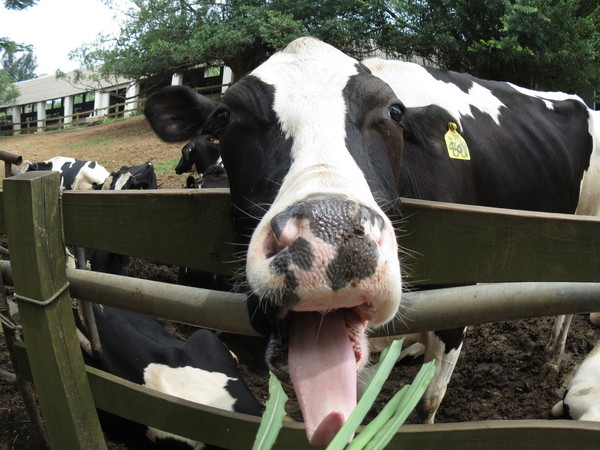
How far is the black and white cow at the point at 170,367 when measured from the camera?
9.45ft

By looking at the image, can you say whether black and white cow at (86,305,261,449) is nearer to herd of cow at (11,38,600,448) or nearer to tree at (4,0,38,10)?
herd of cow at (11,38,600,448)

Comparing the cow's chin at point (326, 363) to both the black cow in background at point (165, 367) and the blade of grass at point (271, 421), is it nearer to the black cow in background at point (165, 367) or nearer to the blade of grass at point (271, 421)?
the blade of grass at point (271, 421)

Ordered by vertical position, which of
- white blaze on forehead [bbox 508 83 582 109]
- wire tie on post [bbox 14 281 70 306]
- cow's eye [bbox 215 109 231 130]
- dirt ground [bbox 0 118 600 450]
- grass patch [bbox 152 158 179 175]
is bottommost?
grass patch [bbox 152 158 179 175]

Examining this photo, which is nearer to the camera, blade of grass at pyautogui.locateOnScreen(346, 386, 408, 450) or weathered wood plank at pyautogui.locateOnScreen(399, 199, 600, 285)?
blade of grass at pyautogui.locateOnScreen(346, 386, 408, 450)

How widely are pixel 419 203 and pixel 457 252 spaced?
174 millimetres

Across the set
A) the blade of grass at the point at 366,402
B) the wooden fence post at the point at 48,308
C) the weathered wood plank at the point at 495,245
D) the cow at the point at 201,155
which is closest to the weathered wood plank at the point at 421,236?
the weathered wood plank at the point at 495,245

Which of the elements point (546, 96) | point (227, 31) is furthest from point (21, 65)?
point (546, 96)

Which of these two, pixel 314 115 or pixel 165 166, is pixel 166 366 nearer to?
pixel 314 115

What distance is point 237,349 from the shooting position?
502 centimetres

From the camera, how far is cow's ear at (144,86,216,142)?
2.90 meters

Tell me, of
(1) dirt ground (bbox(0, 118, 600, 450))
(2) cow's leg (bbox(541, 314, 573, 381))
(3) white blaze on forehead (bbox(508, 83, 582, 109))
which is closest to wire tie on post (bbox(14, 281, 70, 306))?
(1) dirt ground (bbox(0, 118, 600, 450))

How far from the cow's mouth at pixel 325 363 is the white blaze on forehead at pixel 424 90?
2173 millimetres

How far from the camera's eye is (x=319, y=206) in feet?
4.43

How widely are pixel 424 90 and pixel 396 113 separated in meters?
1.20
